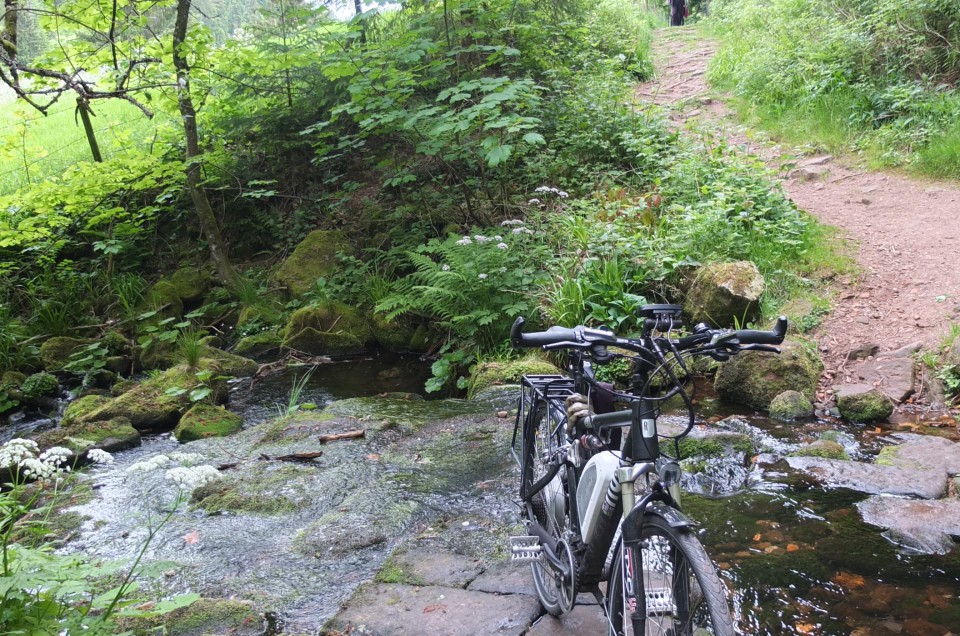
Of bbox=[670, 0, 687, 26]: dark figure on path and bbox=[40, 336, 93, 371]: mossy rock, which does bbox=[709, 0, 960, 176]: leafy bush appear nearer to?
bbox=[670, 0, 687, 26]: dark figure on path

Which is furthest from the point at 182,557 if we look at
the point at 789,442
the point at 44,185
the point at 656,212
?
the point at 44,185

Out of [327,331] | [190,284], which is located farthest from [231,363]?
[190,284]

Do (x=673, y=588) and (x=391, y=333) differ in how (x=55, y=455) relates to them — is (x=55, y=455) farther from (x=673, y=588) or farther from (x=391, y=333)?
(x=391, y=333)

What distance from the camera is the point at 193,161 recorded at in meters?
8.92

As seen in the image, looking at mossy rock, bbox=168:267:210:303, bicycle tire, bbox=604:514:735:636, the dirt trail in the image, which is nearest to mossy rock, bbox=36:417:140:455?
mossy rock, bbox=168:267:210:303

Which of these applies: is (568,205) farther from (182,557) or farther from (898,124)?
(182,557)

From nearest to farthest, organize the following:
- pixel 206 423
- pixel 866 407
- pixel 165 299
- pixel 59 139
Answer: pixel 866 407 → pixel 206 423 → pixel 165 299 → pixel 59 139

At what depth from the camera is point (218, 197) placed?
11.8 metres

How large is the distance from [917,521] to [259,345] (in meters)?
8.17

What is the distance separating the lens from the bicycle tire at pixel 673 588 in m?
1.70

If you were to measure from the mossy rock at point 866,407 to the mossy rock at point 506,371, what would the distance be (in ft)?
8.19

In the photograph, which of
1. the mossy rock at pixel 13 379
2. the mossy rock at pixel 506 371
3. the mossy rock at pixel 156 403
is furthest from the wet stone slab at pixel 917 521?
the mossy rock at pixel 13 379

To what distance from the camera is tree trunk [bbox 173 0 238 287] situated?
29.1ft

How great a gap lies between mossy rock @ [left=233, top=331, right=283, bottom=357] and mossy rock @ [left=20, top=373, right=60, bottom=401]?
231cm
